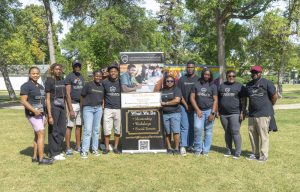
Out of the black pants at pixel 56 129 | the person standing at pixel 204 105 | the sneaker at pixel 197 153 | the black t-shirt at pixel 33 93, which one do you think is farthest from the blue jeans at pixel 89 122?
the sneaker at pixel 197 153

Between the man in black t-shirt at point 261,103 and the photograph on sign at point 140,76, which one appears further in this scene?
the photograph on sign at point 140,76

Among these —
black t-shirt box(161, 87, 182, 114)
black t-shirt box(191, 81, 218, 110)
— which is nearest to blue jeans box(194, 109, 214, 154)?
black t-shirt box(191, 81, 218, 110)

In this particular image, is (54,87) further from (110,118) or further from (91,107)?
(110,118)

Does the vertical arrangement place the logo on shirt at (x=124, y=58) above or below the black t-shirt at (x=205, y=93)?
above

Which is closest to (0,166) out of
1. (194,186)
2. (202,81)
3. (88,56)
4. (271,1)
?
(194,186)

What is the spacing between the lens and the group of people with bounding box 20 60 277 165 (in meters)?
8.03

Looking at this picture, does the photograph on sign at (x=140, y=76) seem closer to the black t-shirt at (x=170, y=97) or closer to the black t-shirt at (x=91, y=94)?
the black t-shirt at (x=170, y=97)

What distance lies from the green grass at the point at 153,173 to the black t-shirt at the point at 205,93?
1183 mm

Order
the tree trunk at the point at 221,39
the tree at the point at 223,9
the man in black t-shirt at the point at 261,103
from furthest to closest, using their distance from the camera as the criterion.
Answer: the tree trunk at the point at 221,39
the tree at the point at 223,9
the man in black t-shirt at the point at 261,103

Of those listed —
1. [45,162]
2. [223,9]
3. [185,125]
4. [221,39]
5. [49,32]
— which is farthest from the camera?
[221,39]

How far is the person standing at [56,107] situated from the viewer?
801 cm

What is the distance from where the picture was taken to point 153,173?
7.21 meters

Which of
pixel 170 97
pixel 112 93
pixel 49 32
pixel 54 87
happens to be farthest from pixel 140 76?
pixel 49 32

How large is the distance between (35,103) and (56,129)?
84 centimetres
